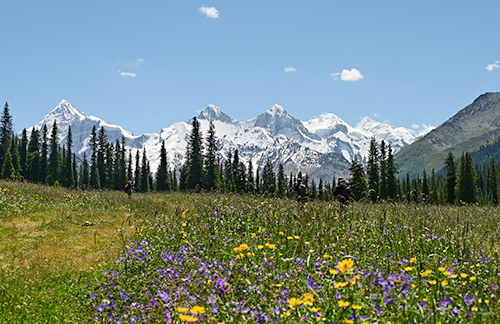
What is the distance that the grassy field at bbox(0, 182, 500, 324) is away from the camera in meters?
3.58

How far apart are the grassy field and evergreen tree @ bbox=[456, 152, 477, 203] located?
5646 centimetres

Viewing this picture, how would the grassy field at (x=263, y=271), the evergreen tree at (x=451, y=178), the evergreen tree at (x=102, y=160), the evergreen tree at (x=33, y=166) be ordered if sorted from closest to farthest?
the grassy field at (x=263, y=271) → the evergreen tree at (x=451, y=178) → the evergreen tree at (x=33, y=166) → the evergreen tree at (x=102, y=160)

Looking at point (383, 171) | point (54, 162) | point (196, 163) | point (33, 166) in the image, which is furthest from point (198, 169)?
point (33, 166)

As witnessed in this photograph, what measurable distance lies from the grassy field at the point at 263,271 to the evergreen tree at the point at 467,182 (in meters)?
56.5

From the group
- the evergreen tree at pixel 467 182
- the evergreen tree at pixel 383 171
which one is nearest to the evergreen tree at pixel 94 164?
the evergreen tree at pixel 383 171

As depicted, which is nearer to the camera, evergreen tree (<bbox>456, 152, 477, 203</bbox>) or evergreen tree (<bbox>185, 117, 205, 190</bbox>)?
evergreen tree (<bbox>185, 117, 205, 190</bbox>)

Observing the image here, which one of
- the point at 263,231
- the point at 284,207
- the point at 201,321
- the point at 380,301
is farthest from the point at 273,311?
the point at 284,207

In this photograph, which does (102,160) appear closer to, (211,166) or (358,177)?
(211,166)

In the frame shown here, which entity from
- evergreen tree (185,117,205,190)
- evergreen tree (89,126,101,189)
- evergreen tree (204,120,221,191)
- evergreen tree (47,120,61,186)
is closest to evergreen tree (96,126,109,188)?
evergreen tree (89,126,101,189)

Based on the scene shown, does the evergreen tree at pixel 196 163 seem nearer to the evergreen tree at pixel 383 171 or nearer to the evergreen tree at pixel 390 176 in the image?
the evergreen tree at pixel 383 171

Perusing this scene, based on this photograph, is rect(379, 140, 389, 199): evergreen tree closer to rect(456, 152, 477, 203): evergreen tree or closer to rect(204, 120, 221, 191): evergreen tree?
rect(456, 152, 477, 203): evergreen tree

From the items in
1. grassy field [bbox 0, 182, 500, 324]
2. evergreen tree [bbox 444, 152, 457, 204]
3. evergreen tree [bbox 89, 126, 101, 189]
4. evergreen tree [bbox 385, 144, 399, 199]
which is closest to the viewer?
grassy field [bbox 0, 182, 500, 324]

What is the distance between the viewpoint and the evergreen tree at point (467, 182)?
189 feet

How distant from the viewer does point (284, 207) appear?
9047mm
